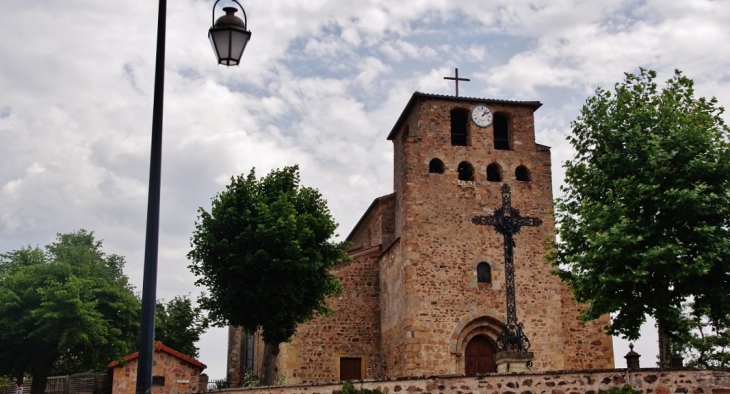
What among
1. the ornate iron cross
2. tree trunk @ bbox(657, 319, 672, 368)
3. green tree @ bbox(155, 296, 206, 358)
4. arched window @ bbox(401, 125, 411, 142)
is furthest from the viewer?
green tree @ bbox(155, 296, 206, 358)

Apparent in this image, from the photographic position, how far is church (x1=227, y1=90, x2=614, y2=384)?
28.0 m

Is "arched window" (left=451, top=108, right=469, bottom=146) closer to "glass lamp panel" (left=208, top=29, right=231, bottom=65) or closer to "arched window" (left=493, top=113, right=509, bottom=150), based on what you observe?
"arched window" (left=493, top=113, right=509, bottom=150)

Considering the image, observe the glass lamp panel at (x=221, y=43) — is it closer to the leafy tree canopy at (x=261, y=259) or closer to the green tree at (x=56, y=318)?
the leafy tree canopy at (x=261, y=259)

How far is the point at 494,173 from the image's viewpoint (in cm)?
3055

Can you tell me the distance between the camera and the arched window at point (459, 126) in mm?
30703

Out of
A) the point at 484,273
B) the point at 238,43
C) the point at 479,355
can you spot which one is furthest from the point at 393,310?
the point at 238,43

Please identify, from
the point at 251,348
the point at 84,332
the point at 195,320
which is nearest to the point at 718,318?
the point at 84,332

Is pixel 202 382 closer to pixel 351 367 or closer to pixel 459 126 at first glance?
pixel 351 367

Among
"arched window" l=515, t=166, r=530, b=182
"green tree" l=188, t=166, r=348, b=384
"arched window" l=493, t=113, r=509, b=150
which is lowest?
"green tree" l=188, t=166, r=348, b=384

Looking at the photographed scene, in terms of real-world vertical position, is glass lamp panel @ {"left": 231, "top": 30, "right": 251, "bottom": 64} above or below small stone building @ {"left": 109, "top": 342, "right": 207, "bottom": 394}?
above

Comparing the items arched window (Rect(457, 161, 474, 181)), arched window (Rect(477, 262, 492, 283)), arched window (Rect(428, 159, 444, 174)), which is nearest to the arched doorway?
arched window (Rect(477, 262, 492, 283))

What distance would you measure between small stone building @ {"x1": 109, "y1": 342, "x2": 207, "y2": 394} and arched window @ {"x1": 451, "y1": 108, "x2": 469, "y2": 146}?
1362 centimetres

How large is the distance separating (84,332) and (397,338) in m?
12.3

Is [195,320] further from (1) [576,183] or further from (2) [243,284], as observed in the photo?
(1) [576,183]
